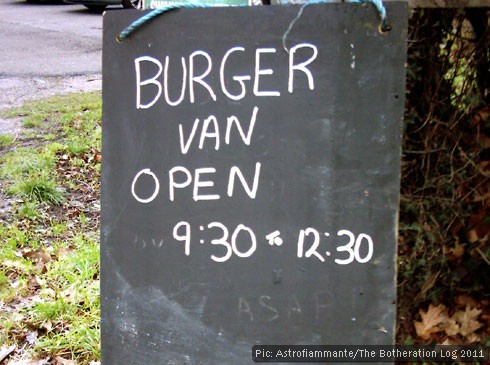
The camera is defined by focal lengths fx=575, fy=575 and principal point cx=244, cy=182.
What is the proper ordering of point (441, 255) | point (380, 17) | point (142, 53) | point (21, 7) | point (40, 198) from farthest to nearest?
point (21, 7), point (40, 198), point (441, 255), point (142, 53), point (380, 17)

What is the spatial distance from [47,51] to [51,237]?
19.3ft

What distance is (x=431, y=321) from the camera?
2768 mm

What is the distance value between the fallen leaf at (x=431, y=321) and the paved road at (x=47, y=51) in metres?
4.85

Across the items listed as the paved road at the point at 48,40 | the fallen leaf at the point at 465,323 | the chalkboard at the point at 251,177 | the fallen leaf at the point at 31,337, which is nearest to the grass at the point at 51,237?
the fallen leaf at the point at 31,337

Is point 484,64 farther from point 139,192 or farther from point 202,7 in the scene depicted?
point 139,192

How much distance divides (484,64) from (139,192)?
5.59ft

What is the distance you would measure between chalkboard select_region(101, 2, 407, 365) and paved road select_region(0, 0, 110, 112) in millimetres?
4848

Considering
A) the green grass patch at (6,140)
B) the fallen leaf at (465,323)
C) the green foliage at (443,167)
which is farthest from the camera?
the green grass patch at (6,140)

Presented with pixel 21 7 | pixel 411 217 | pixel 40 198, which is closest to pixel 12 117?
pixel 40 198

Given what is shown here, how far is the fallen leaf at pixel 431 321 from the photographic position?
108 inches

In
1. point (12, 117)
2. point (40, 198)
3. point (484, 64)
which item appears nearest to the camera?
point (484, 64)

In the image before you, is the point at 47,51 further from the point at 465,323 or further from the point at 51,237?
the point at 465,323

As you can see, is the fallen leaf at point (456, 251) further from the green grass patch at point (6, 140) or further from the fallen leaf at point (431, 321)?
the green grass patch at point (6, 140)

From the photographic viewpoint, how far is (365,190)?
1619 millimetres
